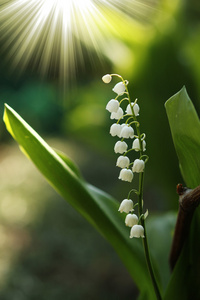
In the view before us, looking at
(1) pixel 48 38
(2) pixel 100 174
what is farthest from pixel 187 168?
(1) pixel 48 38

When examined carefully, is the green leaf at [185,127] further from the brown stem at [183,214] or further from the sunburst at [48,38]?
the sunburst at [48,38]

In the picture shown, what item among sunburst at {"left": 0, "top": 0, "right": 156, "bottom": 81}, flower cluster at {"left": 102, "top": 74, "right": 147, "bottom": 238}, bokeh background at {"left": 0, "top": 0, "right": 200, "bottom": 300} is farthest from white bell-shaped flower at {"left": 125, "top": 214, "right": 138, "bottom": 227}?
sunburst at {"left": 0, "top": 0, "right": 156, "bottom": 81}

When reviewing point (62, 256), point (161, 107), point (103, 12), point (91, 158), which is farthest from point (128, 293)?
point (91, 158)

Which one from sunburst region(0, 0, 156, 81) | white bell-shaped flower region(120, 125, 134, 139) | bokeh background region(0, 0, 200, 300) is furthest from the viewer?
sunburst region(0, 0, 156, 81)

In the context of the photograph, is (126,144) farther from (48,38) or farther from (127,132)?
(48,38)

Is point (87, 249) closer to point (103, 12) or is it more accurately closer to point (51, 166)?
point (103, 12)

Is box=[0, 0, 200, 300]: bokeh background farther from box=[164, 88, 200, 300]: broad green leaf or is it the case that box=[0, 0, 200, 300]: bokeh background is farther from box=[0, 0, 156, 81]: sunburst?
box=[164, 88, 200, 300]: broad green leaf
